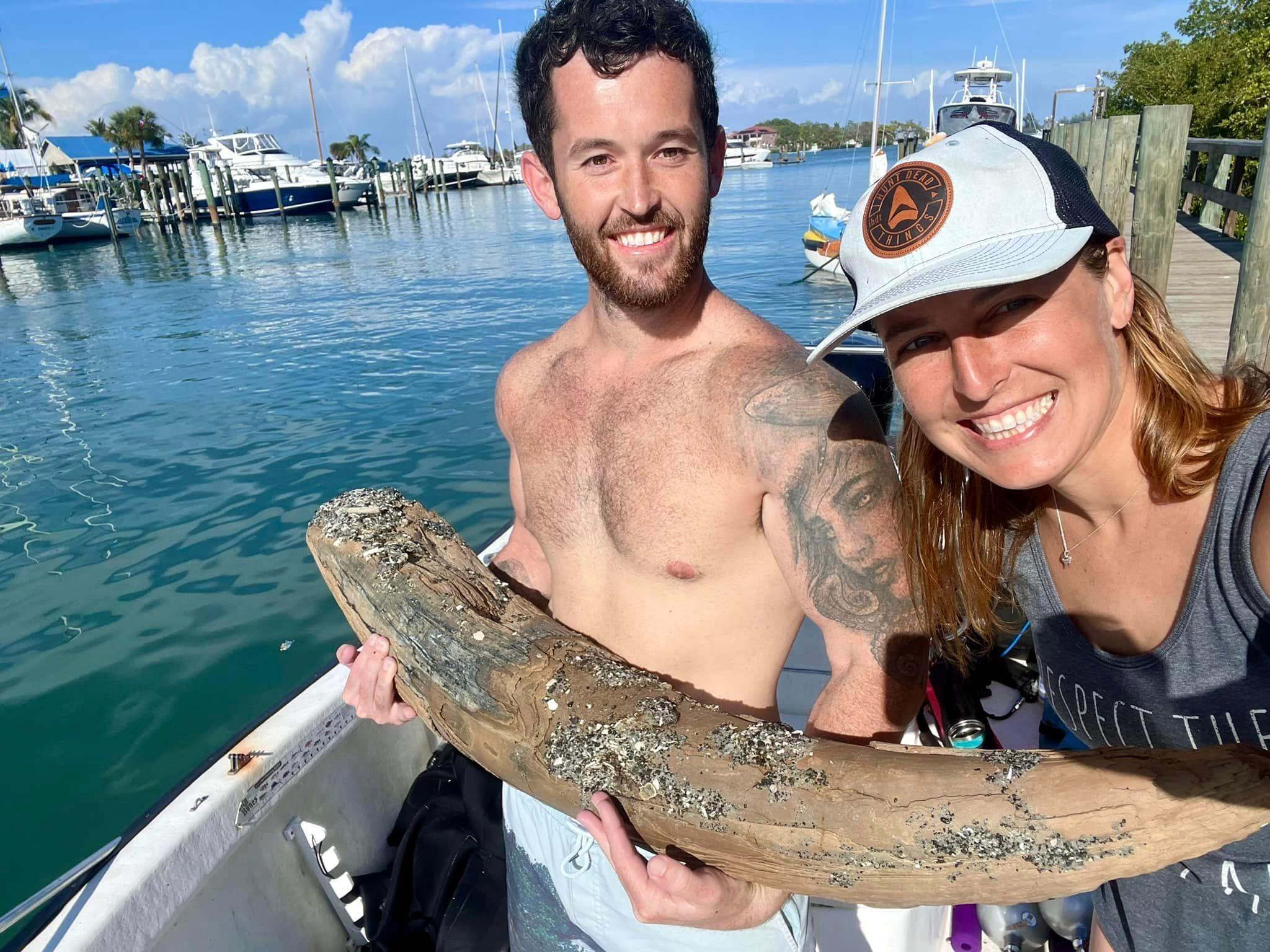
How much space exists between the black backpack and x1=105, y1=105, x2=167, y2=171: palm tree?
71059 mm

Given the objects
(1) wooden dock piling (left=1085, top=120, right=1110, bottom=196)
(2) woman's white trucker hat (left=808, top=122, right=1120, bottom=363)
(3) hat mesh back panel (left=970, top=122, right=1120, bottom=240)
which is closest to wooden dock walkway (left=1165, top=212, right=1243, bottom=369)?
(1) wooden dock piling (left=1085, top=120, right=1110, bottom=196)

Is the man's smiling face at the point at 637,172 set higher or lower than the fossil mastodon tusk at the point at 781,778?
higher

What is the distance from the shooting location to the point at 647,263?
2246 mm

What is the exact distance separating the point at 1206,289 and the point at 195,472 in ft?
44.1

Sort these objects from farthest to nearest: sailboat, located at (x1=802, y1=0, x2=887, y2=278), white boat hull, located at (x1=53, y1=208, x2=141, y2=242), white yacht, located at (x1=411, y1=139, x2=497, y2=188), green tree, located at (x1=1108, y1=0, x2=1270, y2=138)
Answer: white yacht, located at (x1=411, y1=139, x2=497, y2=188) < white boat hull, located at (x1=53, y1=208, x2=141, y2=242) < sailboat, located at (x1=802, y1=0, x2=887, y2=278) < green tree, located at (x1=1108, y1=0, x2=1270, y2=138)

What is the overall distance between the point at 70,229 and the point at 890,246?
188 feet

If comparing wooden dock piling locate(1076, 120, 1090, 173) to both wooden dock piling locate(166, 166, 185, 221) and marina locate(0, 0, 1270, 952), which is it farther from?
wooden dock piling locate(166, 166, 185, 221)

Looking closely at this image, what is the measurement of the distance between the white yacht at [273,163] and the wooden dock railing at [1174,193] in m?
62.7

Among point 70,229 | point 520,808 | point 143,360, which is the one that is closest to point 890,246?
point 520,808

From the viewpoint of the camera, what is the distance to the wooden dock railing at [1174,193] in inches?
204

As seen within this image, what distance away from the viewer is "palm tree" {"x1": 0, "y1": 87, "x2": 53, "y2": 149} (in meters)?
68.5

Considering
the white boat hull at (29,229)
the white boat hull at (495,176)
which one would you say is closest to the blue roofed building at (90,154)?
the white boat hull at (29,229)

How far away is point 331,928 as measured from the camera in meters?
3.18

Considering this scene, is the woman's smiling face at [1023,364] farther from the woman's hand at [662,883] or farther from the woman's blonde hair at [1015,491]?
the woman's hand at [662,883]
